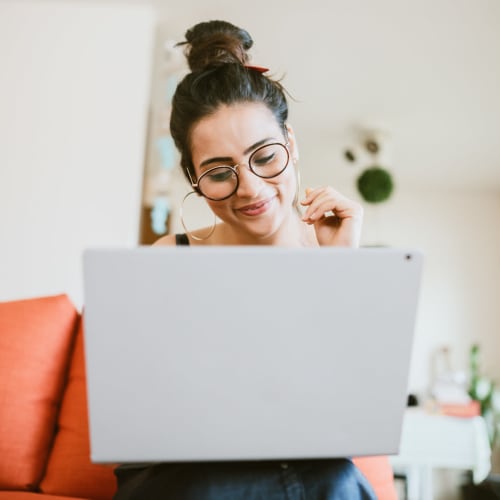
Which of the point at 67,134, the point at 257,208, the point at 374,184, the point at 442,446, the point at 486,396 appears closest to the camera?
the point at 257,208

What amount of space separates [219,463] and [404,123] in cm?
293

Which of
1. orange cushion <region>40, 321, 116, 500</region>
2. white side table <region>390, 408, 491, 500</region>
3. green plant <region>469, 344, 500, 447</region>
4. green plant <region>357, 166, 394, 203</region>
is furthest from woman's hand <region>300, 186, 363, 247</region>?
green plant <region>469, 344, 500, 447</region>

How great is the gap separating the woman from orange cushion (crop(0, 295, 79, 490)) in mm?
311

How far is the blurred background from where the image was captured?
72.9 inches

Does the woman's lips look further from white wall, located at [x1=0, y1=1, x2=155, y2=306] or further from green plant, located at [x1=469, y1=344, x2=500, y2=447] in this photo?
green plant, located at [x1=469, y1=344, x2=500, y2=447]

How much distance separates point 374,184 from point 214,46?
195 centimetres

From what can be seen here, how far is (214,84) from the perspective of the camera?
1.08 m

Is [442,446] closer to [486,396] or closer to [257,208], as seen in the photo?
[486,396]

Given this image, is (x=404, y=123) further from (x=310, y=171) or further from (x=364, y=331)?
(x=364, y=331)

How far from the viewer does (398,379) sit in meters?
0.59

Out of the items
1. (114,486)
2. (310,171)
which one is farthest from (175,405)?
(310,171)

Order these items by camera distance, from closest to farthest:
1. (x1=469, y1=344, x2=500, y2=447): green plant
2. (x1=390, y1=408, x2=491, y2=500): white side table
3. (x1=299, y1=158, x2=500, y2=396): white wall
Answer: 1. (x1=390, y1=408, x2=491, y2=500): white side table
2. (x1=469, y1=344, x2=500, y2=447): green plant
3. (x1=299, y1=158, x2=500, y2=396): white wall

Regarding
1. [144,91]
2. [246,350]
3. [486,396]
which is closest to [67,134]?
[144,91]

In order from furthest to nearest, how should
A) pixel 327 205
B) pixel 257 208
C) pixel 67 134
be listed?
pixel 67 134, pixel 257 208, pixel 327 205
